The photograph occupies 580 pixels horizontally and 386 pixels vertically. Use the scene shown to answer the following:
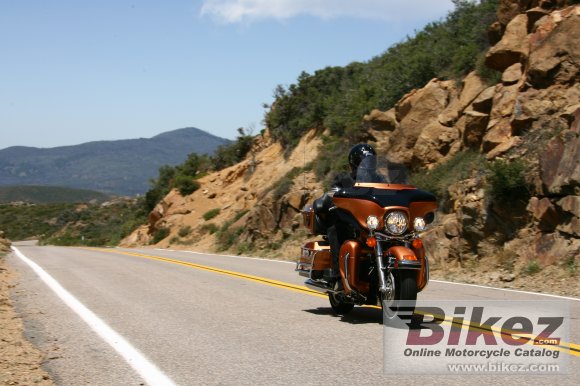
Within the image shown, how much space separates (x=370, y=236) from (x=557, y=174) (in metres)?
8.45

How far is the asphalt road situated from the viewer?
614 cm

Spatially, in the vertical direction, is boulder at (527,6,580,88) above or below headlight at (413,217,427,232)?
above

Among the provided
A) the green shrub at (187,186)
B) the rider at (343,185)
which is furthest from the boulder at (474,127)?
the green shrub at (187,186)

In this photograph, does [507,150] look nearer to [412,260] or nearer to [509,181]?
[509,181]

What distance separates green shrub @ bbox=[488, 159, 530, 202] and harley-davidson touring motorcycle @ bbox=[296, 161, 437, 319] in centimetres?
821

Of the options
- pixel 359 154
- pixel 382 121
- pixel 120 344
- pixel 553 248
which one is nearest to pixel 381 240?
pixel 359 154

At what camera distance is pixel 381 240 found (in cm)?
826

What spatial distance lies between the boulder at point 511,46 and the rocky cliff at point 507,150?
0.03 metres

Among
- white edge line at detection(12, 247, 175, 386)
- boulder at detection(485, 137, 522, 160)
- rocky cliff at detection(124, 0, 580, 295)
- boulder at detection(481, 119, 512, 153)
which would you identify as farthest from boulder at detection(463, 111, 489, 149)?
white edge line at detection(12, 247, 175, 386)

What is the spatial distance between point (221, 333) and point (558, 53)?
13887 millimetres

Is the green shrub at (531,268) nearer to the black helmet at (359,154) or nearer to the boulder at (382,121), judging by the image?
the black helmet at (359,154)

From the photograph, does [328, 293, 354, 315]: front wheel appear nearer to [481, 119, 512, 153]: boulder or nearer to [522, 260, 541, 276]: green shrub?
[522, 260, 541, 276]: green shrub

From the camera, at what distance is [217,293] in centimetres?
1262

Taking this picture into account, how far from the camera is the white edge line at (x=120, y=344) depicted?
20.3 ft
